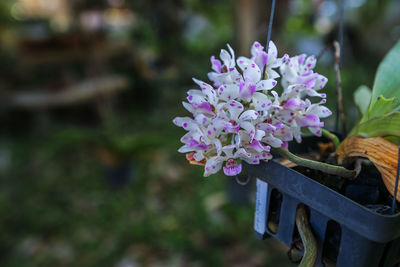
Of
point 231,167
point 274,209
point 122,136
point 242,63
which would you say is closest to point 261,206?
point 274,209

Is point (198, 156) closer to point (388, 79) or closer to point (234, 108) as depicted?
point (234, 108)

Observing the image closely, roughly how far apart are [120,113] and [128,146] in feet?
4.25

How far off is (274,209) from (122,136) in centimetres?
211

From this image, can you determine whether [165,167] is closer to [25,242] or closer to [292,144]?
[25,242]

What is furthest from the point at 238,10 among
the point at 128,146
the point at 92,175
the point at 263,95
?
the point at 263,95

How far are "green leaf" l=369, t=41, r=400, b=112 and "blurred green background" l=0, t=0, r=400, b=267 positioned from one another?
818 millimetres

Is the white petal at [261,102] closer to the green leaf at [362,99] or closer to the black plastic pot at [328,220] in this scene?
the black plastic pot at [328,220]

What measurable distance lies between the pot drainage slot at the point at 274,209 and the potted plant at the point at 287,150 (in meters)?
0.03

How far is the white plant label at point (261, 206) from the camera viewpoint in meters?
0.54

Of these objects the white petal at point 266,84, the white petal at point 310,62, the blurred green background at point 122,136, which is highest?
the white petal at point 310,62

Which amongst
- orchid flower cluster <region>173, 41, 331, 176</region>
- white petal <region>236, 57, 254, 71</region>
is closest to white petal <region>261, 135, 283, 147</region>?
orchid flower cluster <region>173, 41, 331, 176</region>

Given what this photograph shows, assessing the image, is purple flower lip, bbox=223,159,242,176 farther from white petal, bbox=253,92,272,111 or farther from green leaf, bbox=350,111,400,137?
green leaf, bbox=350,111,400,137

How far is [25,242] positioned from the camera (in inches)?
67.4

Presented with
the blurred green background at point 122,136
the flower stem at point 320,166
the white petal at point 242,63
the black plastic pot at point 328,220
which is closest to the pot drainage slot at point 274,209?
the black plastic pot at point 328,220
